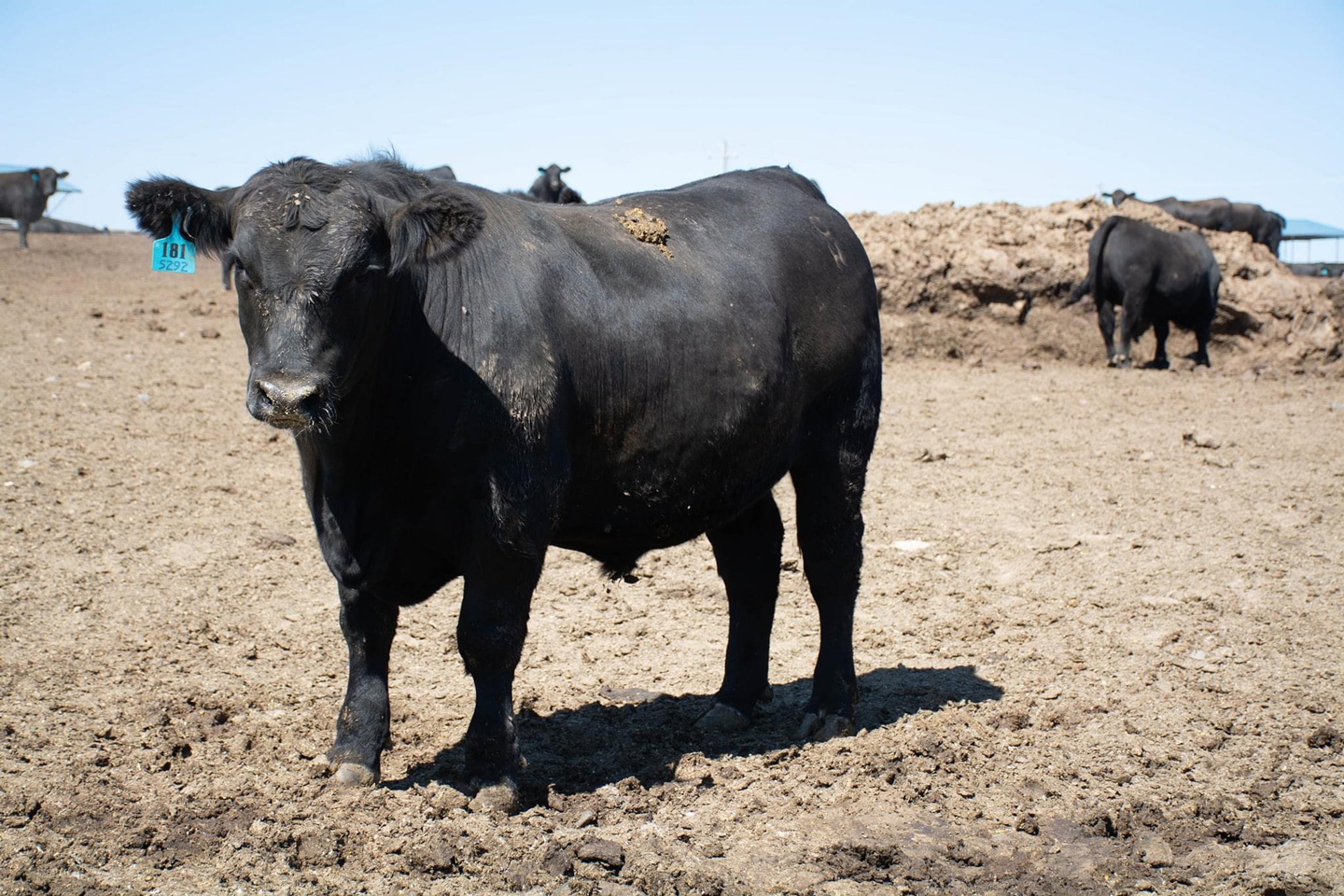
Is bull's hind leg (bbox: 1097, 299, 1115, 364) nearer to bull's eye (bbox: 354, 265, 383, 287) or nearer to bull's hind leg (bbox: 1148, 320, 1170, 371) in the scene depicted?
bull's hind leg (bbox: 1148, 320, 1170, 371)

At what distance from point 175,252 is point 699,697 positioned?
3113 mm

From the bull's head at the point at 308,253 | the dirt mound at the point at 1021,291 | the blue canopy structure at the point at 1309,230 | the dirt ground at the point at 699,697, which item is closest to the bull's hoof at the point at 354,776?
the dirt ground at the point at 699,697

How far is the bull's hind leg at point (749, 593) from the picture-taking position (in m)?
5.43

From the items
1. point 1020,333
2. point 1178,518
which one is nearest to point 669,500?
point 1178,518

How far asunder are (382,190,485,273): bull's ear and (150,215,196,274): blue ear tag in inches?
31.6

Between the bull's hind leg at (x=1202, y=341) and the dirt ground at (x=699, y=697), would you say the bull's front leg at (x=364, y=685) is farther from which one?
the bull's hind leg at (x=1202, y=341)

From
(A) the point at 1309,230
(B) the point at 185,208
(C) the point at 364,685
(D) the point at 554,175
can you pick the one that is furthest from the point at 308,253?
(A) the point at 1309,230

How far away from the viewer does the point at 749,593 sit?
217 inches

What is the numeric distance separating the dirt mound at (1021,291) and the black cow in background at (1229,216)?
18214mm

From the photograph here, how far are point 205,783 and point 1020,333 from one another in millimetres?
15532

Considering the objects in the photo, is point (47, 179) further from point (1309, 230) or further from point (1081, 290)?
point (1309, 230)

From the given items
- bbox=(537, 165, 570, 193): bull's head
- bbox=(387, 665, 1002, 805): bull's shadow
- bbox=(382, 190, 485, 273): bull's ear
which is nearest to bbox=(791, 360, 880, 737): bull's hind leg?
bbox=(387, 665, 1002, 805): bull's shadow

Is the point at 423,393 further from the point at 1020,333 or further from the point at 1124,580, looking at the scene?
the point at 1020,333

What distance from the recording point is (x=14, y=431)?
9.14m
